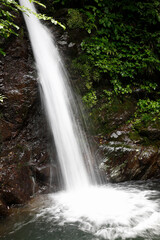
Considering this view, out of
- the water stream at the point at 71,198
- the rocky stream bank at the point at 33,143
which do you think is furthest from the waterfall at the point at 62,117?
the rocky stream bank at the point at 33,143

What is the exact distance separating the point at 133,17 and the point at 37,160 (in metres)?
6.88

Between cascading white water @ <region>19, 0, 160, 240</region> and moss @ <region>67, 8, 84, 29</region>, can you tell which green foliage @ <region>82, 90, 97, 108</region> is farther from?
moss @ <region>67, 8, 84, 29</region>

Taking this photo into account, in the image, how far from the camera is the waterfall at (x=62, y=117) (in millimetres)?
4699

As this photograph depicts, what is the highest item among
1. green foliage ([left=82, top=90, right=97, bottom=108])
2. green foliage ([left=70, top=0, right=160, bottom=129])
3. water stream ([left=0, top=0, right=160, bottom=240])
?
green foliage ([left=70, top=0, right=160, bottom=129])

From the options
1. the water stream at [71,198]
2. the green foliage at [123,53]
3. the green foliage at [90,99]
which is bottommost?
the water stream at [71,198]

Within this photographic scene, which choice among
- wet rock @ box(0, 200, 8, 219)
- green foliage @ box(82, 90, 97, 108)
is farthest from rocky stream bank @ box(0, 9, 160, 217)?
green foliage @ box(82, 90, 97, 108)

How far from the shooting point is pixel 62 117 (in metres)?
5.11

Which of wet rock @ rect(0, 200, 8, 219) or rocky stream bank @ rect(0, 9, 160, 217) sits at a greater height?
rocky stream bank @ rect(0, 9, 160, 217)

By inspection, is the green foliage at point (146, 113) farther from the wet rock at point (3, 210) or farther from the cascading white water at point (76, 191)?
the wet rock at point (3, 210)

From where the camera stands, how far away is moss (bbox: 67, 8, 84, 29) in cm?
640

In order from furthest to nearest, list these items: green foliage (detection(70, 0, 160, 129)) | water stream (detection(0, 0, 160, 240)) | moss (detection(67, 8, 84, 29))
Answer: moss (detection(67, 8, 84, 29))
green foliage (detection(70, 0, 160, 129))
water stream (detection(0, 0, 160, 240))

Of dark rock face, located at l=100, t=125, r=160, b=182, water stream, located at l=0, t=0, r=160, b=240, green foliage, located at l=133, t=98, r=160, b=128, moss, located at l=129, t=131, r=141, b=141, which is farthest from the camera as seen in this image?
green foliage, located at l=133, t=98, r=160, b=128

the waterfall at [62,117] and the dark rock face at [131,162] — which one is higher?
the waterfall at [62,117]

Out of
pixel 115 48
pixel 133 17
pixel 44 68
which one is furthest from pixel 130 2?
pixel 44 68
